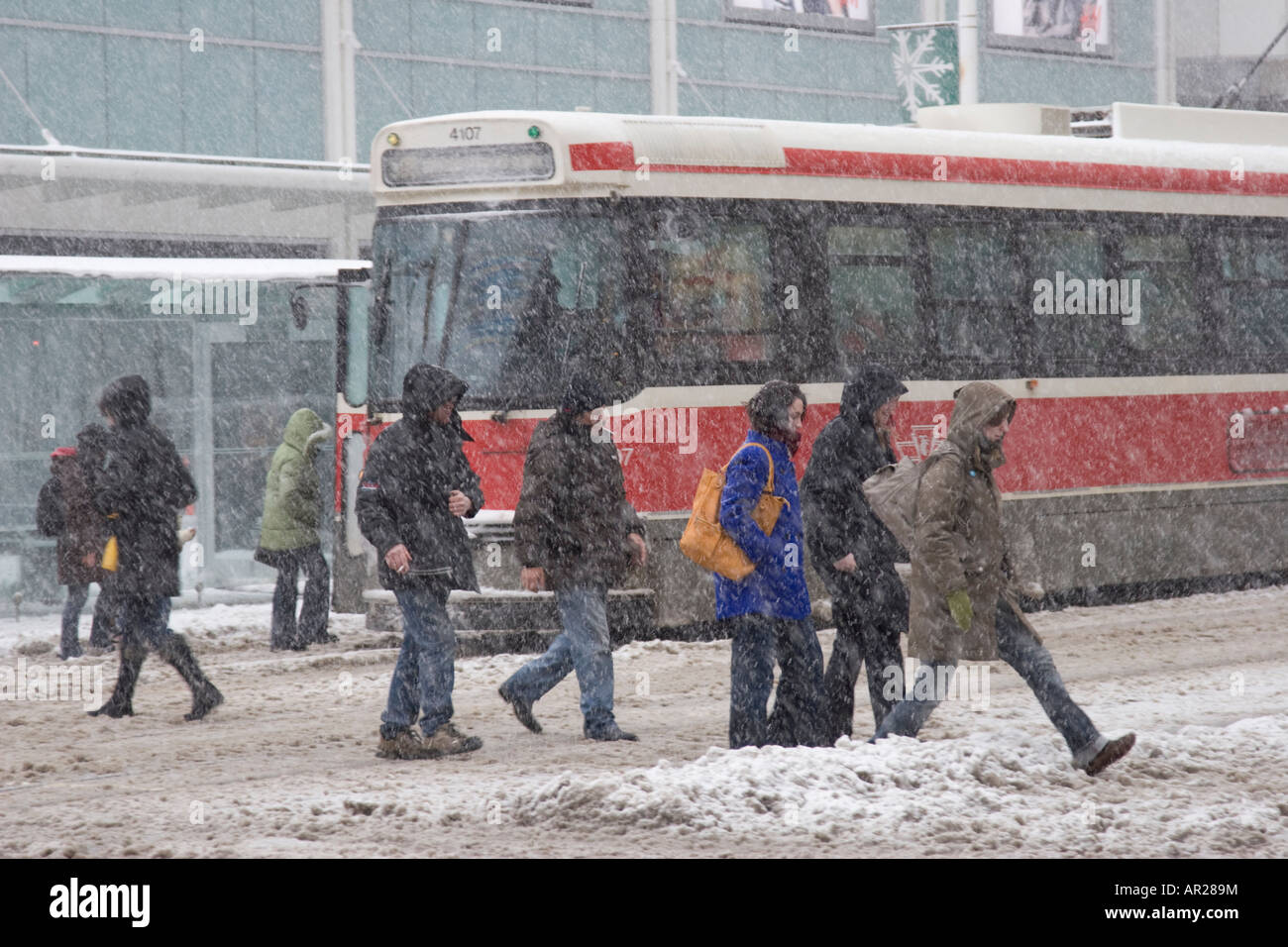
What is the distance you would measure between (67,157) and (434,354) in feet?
24.3

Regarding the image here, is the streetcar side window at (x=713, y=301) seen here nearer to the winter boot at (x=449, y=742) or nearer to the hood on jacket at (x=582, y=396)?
the hood on jacket at (x=582, y=396)

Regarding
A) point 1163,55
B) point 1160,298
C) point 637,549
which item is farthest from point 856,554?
point 1163,55

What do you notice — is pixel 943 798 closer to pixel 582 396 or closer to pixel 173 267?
pixel 582 396

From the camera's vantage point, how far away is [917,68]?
20.8m

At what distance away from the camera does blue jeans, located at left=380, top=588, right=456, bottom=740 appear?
29.8 ft

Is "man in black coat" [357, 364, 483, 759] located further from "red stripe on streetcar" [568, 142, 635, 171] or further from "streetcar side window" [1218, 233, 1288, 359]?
"streetcar side window" [1218, 233, 1288, 359]

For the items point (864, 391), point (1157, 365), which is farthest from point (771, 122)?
point (864, 391)

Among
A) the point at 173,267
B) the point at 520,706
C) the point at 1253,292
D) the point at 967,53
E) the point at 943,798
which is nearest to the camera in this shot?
the point at 943,798

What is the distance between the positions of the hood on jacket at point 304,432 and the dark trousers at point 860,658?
20.0 ft

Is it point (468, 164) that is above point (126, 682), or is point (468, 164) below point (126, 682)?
above

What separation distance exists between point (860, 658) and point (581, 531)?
138 centimetres

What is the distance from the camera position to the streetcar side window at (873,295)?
43.4 feet

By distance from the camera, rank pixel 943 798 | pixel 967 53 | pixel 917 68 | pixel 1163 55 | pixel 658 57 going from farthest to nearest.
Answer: pixel 1163 55 < pixel 658 57 < pixel 967 53 < pixel 917 68 < pixel 943 798

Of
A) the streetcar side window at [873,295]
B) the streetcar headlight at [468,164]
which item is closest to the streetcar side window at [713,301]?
the streetcar side window at [873,295]
